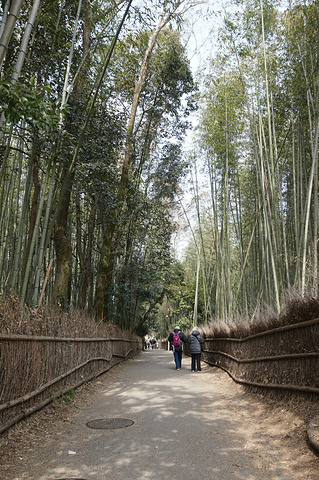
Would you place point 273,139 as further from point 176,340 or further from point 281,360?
point 176,340

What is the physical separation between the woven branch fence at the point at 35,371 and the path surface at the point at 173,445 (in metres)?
0.29

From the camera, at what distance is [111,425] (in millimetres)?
3545

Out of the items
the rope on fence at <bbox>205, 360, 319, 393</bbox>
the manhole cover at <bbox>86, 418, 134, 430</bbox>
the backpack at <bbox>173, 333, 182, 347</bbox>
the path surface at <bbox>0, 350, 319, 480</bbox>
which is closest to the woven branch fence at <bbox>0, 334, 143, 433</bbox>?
the path surface at <bbox>0, 350, 319, 480</bbox>

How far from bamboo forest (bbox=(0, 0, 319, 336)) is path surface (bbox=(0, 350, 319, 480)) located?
1.31m

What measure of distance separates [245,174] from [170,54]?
12.7 ft

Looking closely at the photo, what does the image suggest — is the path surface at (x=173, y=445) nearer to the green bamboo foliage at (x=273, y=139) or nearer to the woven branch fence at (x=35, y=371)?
Answer: the woven branch fence at (x=35, y=371)

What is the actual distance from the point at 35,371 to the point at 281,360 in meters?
2.48

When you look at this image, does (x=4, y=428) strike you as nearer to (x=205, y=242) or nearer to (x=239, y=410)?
(x=239, y=410)

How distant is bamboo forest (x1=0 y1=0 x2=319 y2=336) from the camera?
4.84 meters

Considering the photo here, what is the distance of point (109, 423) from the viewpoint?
3627 millimetres

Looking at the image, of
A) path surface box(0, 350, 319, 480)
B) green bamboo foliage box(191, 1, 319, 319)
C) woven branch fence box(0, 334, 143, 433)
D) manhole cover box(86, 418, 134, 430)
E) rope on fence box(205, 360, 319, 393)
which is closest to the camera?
path surface box(0, 350, 319, 480)

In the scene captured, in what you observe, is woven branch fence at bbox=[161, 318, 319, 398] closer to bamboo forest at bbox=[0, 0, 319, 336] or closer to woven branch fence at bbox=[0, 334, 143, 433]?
bamboo forest at bbox=[0, 0, 319, 336]

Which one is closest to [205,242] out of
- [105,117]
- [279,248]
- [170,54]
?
[170,54]

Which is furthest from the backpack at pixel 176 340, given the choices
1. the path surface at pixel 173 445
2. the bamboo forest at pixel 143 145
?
the path surface at pixel 173 445
